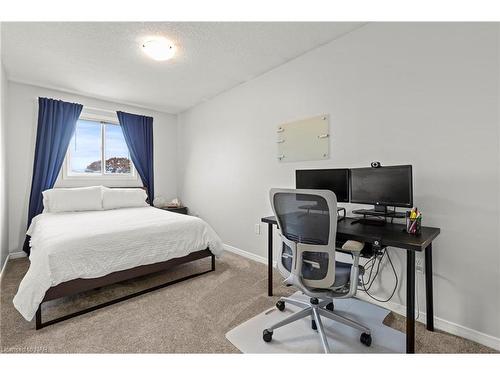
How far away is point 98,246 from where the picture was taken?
197 cm

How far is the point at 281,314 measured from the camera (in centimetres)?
189

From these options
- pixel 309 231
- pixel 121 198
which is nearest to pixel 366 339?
pixel 309 231

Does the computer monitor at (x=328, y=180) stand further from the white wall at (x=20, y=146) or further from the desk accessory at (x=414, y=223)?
the white wall at (x=20, y=146)

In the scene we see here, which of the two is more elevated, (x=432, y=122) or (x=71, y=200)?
(x=432, y=122)

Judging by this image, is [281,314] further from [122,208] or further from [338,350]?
[122,208]

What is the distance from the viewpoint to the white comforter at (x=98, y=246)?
1.71 meters

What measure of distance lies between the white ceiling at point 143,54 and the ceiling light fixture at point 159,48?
0.07 metres

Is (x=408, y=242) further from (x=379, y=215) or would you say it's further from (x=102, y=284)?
(x=102, y=284)

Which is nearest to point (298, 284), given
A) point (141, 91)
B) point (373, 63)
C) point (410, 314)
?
point (410, 314)

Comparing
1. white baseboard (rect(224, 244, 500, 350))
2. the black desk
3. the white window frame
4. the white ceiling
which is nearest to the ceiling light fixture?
the white ceiling

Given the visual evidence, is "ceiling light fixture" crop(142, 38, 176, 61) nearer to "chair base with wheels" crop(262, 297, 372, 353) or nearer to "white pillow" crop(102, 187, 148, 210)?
"white pillow" crop(102, 187, 148, 210)

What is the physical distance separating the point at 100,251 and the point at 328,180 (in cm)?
206

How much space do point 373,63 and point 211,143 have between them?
2.49 metres

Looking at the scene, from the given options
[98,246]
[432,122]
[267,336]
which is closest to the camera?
[267,336]
